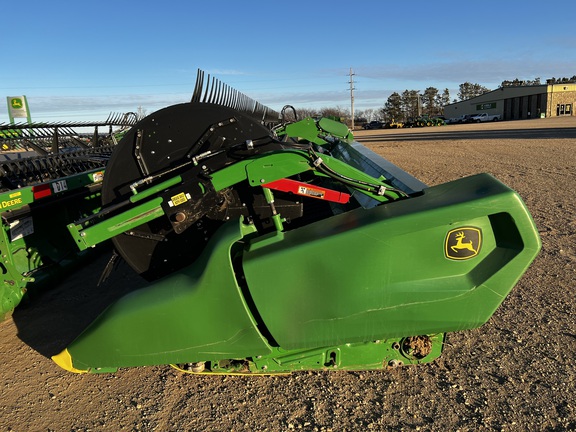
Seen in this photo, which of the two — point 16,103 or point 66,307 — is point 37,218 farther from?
point 16,103

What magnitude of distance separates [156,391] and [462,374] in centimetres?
206

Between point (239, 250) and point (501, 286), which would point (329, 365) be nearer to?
point (239, 250)

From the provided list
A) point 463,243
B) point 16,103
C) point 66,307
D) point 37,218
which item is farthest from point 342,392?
point 16,103

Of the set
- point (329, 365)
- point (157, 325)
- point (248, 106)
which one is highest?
point (248, 106)

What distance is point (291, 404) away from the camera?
102 inches

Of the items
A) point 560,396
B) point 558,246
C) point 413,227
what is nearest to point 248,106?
point 558,246

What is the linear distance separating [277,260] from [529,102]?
67.3 m

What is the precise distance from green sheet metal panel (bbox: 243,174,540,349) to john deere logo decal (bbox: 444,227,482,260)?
0.02 m

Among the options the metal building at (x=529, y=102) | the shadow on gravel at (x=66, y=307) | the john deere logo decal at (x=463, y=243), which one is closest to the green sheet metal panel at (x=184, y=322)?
the shadow on gravel at (x=66, y=307)

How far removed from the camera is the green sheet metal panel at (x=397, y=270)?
2.28m

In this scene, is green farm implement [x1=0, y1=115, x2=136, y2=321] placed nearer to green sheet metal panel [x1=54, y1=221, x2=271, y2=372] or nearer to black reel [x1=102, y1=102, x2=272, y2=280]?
black reel [x1=102, y1=102, x2=272, y2=280]

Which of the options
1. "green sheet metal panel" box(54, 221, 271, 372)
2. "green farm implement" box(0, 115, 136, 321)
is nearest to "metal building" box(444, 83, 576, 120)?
"green farm implement" box(0, 115, 136, 321)

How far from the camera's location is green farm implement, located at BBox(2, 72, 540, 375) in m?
2.31

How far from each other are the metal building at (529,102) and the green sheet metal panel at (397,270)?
205ft
